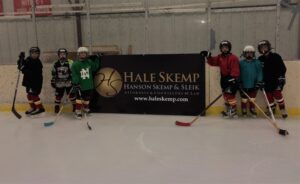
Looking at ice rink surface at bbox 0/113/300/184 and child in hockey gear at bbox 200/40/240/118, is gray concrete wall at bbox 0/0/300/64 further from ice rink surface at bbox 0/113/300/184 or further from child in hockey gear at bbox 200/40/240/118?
ice rink surface at bbox 0/113/300/184

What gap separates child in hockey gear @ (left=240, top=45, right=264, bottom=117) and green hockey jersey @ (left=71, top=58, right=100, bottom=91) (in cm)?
204

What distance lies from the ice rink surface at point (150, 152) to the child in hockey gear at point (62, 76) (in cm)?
57

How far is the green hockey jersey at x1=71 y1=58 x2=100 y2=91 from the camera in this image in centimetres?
425

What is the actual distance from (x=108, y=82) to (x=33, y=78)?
42.1 inches

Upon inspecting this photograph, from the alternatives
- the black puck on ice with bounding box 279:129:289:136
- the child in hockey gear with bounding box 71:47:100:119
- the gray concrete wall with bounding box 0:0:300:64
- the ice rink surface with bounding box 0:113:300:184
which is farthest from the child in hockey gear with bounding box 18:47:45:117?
the black puck on ice with bounding box 279:129:289:136

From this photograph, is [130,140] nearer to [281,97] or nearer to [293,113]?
[281,97]

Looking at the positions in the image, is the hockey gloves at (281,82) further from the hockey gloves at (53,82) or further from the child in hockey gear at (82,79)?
the hockey gloves at (53,82)

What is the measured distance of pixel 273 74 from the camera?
388 centimetres

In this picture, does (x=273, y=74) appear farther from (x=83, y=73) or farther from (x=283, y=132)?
(x=83, y=73)

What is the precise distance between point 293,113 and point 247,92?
0.68 meters

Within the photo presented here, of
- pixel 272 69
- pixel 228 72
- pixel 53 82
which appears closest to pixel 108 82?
pixel 53 82

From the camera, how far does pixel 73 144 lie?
3131mm

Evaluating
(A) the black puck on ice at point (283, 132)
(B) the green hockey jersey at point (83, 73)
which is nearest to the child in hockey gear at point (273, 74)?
(A) the black puck on ice at point (283, 132)

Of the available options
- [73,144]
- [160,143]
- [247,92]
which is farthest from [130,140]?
[247,92]
